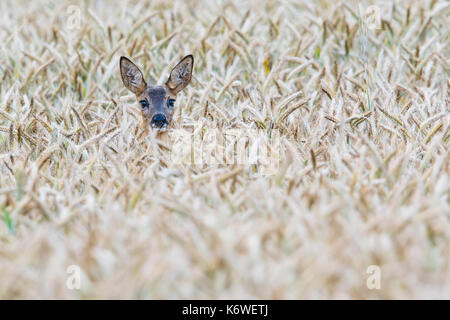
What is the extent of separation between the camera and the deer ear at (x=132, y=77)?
6.29m

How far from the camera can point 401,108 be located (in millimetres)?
6270

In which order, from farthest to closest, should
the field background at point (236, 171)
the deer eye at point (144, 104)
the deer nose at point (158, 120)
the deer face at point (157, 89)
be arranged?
the deer eye at point (144, 104) → the deer face at point (157, 89) → the deer nose at point (158, 120) → the field background at point (236, 171)

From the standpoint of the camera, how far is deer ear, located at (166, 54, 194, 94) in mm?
6316

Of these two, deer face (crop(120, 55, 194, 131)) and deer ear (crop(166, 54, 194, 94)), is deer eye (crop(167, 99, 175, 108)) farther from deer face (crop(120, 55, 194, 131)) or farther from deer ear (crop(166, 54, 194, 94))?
deer ear (crop(166, 54, 194, 94))

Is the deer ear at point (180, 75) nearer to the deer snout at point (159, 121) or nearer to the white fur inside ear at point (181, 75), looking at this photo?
the white fur inside ear at point (181, 75)

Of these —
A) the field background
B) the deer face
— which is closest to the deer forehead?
the deer face

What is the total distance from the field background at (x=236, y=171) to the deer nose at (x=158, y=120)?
6.7 inches

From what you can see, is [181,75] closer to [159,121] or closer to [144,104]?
[144,104]

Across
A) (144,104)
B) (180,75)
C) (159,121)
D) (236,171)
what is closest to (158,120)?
(159,121)

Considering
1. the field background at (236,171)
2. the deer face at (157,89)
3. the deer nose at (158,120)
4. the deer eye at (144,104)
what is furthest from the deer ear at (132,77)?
the deer nose at (158,120)

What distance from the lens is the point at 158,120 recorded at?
20.1 feet

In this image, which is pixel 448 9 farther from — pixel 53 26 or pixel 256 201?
pixel 256 201

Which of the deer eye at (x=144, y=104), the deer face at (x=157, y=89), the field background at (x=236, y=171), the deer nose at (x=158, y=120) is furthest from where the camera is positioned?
the deer eye at (x=144, y=104)

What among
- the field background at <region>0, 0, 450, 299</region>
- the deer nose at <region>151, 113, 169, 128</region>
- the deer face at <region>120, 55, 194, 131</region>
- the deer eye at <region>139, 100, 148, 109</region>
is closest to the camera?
the field background at <region>0, 0, 450, 299</region>
